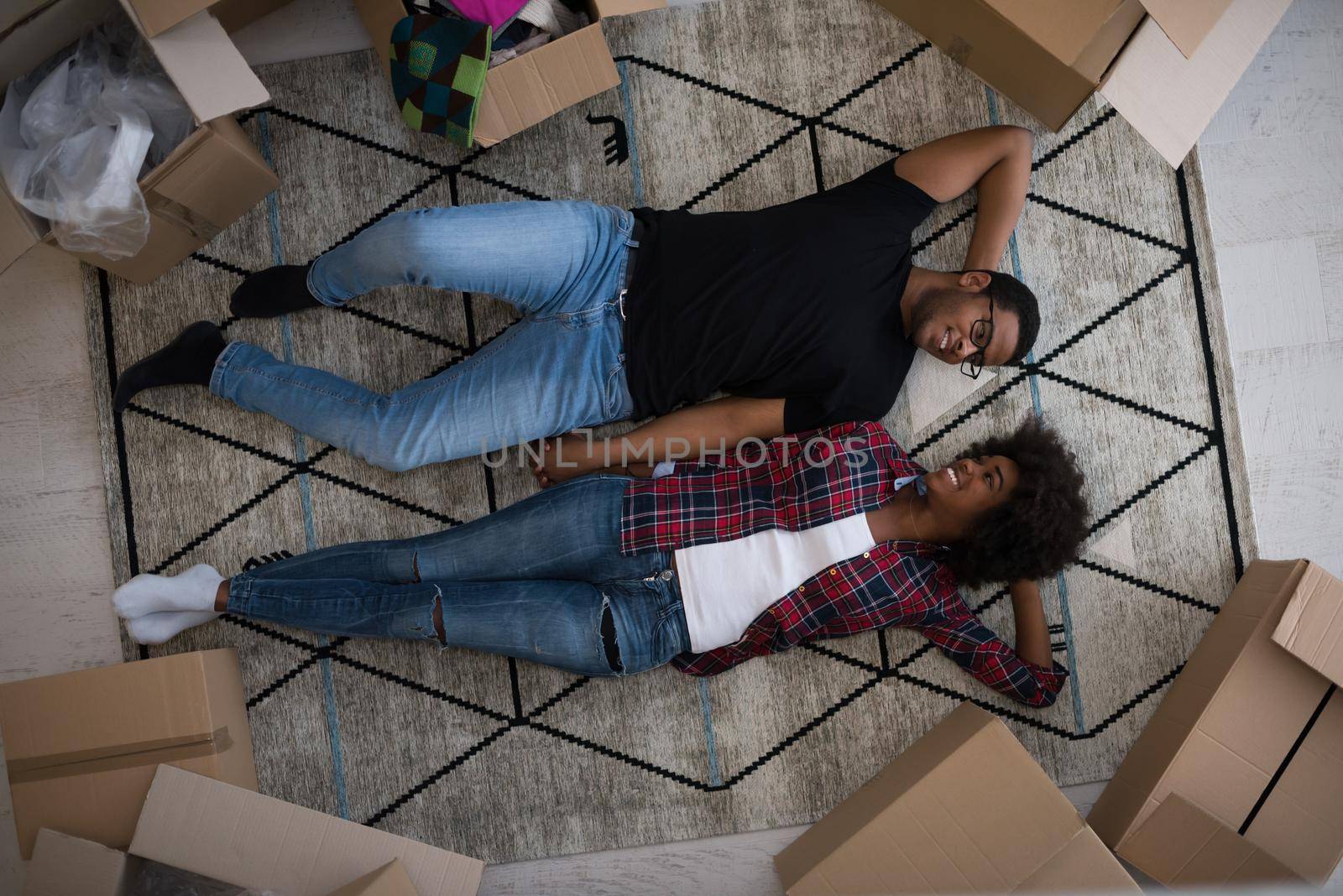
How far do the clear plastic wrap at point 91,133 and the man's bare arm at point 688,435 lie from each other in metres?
0.96

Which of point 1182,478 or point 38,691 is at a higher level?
point 1182,478

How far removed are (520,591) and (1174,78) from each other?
147 centimetres

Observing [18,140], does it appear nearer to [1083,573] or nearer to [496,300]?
[496,300]

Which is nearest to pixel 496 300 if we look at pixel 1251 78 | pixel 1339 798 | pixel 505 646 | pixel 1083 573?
pixel 505 646

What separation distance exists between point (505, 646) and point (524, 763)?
33 centimetres

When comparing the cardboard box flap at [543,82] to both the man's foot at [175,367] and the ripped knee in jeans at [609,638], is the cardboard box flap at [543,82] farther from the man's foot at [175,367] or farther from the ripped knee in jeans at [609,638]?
the ripped knee in jeans at [609,638]

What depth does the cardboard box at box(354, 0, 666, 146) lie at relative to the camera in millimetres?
1663

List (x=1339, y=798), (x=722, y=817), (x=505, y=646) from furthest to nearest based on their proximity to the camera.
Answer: (x=722, y=817)
(x=505, y=646)
(x=1339, y=798)

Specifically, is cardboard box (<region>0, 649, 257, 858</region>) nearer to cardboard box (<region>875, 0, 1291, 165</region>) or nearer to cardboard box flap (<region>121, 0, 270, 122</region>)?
cardboard box flap (<region>121, 0, 270, 122</region>)

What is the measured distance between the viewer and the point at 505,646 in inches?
65.8

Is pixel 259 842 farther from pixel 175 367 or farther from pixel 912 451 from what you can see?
pixel 912 451

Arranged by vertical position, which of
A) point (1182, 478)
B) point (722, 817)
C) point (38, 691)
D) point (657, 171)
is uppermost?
point (657, 171)

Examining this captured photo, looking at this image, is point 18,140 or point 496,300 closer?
point 18,140

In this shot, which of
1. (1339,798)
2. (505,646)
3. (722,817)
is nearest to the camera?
(1339,798)
